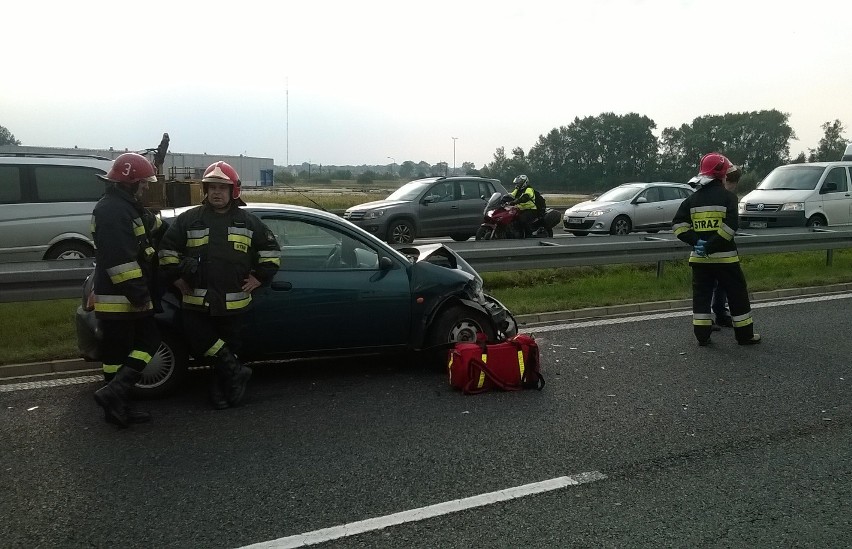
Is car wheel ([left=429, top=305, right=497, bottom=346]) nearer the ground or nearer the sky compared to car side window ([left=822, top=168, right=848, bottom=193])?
nearer the ground

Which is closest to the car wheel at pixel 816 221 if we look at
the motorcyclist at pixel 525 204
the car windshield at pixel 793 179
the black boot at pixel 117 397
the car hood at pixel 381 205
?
the car windshield at pixel 793 179

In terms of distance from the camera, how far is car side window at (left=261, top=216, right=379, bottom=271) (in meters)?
6.59

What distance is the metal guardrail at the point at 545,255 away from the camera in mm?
7848

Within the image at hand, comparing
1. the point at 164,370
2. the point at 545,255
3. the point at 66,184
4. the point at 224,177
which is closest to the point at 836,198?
the point at 545,255

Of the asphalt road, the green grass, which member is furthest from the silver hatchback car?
the asphalt road

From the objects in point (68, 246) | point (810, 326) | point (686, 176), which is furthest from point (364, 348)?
point (686, 176)

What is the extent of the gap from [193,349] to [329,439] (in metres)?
1.42

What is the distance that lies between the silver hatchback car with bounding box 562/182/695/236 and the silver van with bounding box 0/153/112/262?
11.8m

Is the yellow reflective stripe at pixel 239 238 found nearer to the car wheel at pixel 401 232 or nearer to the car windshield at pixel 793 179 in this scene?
the car wheel at pixel 401 232

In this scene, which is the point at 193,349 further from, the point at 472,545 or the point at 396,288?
the point at 472,545

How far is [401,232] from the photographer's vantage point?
17125 mm

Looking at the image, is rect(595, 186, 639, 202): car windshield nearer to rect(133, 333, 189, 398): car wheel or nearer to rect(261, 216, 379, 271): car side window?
rect(261, 216, 379, 271): car side window

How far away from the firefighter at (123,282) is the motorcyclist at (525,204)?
442 inches

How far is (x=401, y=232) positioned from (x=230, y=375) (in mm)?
11268
